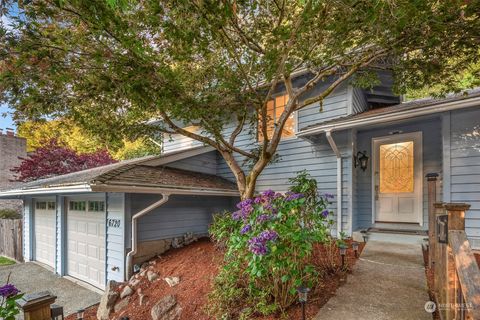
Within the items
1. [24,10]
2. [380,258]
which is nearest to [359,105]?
[380,258]

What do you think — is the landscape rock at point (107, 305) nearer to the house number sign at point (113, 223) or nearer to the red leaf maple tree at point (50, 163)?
the house number sign at point (113, 223)

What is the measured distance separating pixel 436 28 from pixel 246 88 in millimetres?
3411

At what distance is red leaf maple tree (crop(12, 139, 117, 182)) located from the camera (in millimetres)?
12977

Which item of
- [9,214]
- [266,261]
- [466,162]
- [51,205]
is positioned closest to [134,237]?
[266,261]

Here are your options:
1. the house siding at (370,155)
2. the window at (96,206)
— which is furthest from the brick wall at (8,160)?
the house siding at (370,155)

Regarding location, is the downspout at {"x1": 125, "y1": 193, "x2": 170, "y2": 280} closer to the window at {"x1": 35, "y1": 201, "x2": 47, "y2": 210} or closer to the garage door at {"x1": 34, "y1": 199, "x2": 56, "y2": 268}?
the garage door at {"x1": 34, "y1": 199, "x2": 56, "y2": 268}

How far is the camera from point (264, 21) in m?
4.95

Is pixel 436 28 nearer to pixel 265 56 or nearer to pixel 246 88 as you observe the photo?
pixel 265 56

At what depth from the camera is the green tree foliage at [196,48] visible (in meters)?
3.45

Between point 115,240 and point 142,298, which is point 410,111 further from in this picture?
point 115,240

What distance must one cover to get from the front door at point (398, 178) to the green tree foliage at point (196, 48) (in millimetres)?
1398

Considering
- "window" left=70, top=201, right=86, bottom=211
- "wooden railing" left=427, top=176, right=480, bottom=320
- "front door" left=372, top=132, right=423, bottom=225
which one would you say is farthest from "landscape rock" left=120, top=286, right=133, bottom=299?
"front door" left=372, top=132, right=423, bottom=225

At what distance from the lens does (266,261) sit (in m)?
3.05

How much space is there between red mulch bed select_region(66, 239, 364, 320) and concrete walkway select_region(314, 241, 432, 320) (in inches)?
6.2
